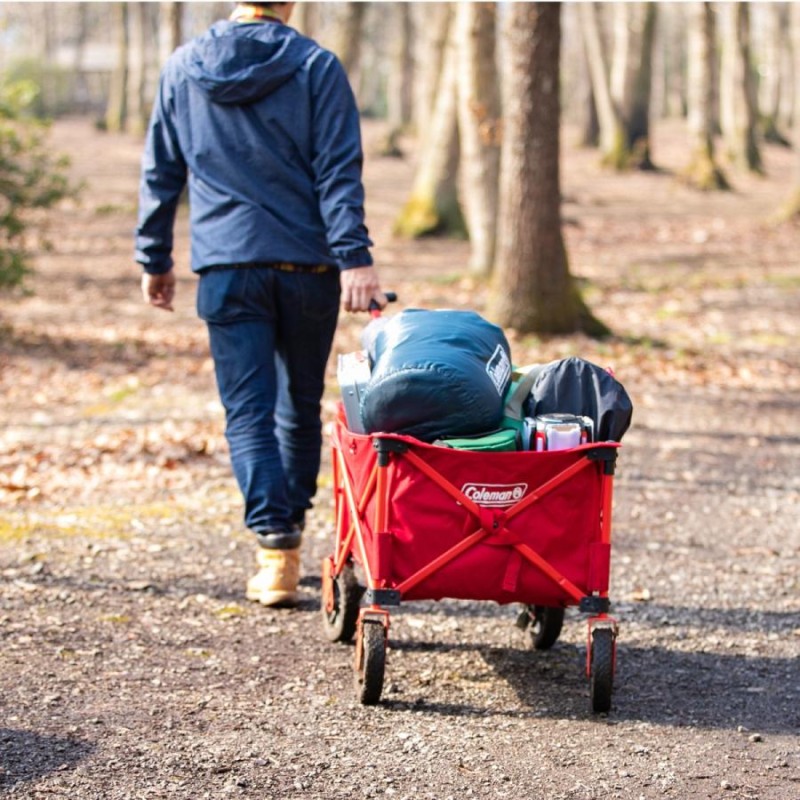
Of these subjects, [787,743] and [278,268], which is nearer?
[787,743]

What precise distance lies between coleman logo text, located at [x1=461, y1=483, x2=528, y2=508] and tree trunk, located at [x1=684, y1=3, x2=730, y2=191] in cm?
2219

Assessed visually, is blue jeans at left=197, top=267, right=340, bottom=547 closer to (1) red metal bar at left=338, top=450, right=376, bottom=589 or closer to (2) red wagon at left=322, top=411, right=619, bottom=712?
(1) red metal bar at left=338, top=450, right=376, bottom=589

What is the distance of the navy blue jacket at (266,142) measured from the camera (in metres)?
4.73

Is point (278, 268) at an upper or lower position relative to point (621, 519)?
upper

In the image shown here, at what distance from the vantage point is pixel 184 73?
4859 millimetres

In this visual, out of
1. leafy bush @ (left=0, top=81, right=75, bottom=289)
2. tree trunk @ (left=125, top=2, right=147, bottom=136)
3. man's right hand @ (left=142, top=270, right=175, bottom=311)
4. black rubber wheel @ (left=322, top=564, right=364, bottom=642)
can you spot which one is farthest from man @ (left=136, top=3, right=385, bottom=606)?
tree trunk @ (left=125, top=2, right=147, bottom=136)

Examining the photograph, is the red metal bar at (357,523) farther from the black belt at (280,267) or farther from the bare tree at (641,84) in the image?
Answer: the bare tree at (641,84)

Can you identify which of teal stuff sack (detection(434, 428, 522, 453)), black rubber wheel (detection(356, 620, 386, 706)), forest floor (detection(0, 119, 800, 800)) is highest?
teal stuff sack (detection(434, 428, 522, 453))

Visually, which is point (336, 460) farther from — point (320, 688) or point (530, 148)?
point (530, 148)

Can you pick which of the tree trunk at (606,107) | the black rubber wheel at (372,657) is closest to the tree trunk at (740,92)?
the tree trunk at (606,107)

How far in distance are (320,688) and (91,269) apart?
1311 cm

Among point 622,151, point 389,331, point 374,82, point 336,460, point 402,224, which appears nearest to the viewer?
point 389,331

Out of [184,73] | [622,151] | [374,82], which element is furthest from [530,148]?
[374,82]

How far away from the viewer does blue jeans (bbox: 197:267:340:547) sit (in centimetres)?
480
